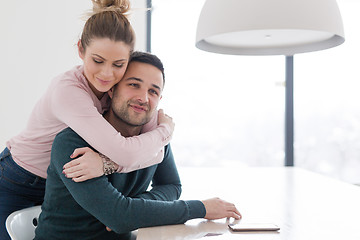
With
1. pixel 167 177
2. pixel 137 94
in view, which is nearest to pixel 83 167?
pixel 137 94

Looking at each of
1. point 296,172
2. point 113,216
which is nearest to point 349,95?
point 296,172

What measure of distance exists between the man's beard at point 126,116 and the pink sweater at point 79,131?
0.18 feet

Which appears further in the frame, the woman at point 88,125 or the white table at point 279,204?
the woman at point 88,125

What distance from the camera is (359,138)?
406cm

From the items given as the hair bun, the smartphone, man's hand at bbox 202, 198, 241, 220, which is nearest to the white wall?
the hair bun

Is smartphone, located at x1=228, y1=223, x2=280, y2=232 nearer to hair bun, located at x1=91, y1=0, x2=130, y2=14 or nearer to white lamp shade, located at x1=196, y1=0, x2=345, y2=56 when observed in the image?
white lamp shade, located at x1=196, y1=0, x2=345, y2=56

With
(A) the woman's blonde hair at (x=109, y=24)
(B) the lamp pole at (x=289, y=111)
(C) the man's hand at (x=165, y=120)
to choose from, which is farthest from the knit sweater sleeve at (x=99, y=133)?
→ (B) the lamp pole at (x=289, y=111)

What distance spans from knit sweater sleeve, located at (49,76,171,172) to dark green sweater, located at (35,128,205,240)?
0.06 metres

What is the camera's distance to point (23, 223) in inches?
59.2

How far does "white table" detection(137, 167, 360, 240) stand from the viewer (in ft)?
3.91

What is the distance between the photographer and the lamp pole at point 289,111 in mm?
4078

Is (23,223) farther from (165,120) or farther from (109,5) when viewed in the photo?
(109,5)

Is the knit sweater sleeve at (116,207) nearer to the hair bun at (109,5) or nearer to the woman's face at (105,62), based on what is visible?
the woman's face at (105,62)

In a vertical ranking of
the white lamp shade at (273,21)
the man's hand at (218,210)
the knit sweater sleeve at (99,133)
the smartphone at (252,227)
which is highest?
the white lamp shade at (273,21)
